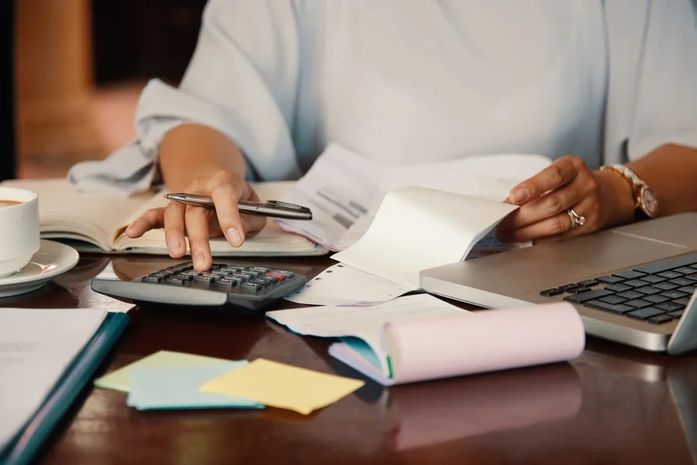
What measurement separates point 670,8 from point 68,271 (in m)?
0.99

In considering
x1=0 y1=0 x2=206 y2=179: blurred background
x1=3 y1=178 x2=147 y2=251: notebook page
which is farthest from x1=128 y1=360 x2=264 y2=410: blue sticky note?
x1=0 y1=0 x2=206 y2=179: blurred background

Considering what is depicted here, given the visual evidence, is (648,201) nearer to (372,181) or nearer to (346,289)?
(372,181)

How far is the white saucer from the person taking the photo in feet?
2.97

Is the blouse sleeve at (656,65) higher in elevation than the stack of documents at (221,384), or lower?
higher

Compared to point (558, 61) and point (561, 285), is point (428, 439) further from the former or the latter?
point (558, 61)

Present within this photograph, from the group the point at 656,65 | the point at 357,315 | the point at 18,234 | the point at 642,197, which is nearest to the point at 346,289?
the point at 357,315

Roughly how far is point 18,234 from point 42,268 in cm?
7

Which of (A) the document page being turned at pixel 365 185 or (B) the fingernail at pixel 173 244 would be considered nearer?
(B) the fingernail at pixel 173 244

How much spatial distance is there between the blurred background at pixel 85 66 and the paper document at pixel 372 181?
3.61 meters

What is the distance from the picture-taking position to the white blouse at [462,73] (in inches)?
59.0

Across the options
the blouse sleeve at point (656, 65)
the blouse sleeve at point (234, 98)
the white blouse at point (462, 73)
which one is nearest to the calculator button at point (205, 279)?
the blouse sleeve at point (234, 98)

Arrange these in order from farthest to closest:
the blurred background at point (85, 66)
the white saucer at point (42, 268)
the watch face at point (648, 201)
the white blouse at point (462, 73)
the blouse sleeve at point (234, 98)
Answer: the blurred background at point (85, 66) → the white blouse at point (462, 73) → the blouse sleeve at point (234, 98) → the watch face at point (648, 201) → the white saucer at point (42, 268)

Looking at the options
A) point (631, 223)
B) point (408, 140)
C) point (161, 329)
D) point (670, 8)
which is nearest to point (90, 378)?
point (161, 329)

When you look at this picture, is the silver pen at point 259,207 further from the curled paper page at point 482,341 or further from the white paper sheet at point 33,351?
the curled paper page at point 482,341
